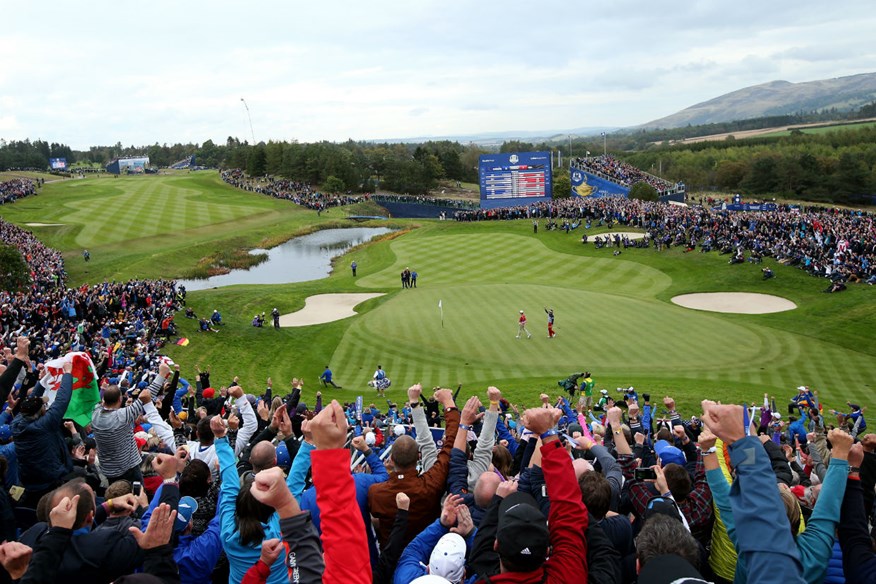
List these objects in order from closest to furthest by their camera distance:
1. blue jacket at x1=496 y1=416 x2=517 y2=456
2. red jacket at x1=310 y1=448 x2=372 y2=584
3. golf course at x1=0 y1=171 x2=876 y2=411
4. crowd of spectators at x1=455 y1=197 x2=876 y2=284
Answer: red jacket at x1=310 y1=448 x2=372 y2=584, blue jacket at x1=496 y1=416 x2=517 y2=456, golf course at x1=0 y1=171 x2=876 y2=411, crowd of spectators at x1=455 y1=197 x2=876 y2=284

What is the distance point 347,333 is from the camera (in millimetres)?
32188

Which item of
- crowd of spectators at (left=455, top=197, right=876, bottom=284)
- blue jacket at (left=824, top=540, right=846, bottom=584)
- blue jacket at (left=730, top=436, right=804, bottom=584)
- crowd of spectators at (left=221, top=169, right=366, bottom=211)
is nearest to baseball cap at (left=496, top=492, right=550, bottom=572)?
blue jacket at (left=730, top=436, right=804, bottom=584)

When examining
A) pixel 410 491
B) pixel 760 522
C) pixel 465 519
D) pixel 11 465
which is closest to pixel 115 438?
pixel 11 465

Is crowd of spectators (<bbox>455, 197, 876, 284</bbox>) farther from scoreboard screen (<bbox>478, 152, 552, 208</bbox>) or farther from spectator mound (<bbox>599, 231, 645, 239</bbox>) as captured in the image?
scoreboard screen (<bbox>478, 152, 552, 208</bbox>)

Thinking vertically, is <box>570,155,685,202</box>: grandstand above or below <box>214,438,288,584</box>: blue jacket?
above

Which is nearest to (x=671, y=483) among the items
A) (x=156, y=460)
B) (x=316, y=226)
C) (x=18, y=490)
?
(x=156, y=460)

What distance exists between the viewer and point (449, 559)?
466 centimetres

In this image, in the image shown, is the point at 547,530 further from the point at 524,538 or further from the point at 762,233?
the point at 762,233

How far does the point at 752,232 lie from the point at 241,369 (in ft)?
111

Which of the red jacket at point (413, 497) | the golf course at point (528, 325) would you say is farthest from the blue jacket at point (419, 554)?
the golf course at point (528, 325)

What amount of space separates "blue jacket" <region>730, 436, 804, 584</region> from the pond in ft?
163

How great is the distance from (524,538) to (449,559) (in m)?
0.95

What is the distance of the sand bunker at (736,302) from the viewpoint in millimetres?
32906

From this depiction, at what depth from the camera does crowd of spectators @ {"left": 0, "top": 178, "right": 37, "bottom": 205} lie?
75438 millimetres
